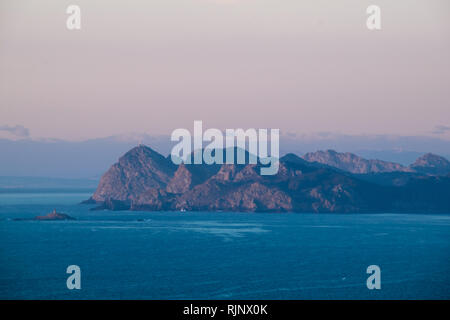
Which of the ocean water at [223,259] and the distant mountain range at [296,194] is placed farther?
the distant mountain range at [296,194]

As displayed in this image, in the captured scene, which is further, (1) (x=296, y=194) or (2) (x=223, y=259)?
(1) (x=296, y=194)

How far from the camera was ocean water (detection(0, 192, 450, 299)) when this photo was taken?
6059 centimetres

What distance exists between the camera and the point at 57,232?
115750 mm

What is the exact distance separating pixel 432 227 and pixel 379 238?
26699 mm

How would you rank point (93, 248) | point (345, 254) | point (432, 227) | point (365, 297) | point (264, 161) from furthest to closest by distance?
1. point (264, 161)
2. point (432, 227)
3. point (93, 248)
4. point (345, 254)
5. point (365, 297)

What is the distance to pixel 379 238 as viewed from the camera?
347ft

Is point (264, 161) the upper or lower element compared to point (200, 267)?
upper

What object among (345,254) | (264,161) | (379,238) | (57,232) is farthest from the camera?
(264,161)

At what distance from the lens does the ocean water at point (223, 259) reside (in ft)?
199

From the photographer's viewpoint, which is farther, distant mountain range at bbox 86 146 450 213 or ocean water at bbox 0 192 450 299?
distant mountain range at bbox 86 146 450 213

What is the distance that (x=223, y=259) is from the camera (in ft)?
259

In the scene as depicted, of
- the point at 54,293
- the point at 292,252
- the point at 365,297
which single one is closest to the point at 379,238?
the point at 292,252

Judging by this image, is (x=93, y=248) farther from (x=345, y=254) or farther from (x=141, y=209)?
Answer: (x=141, y=209)
